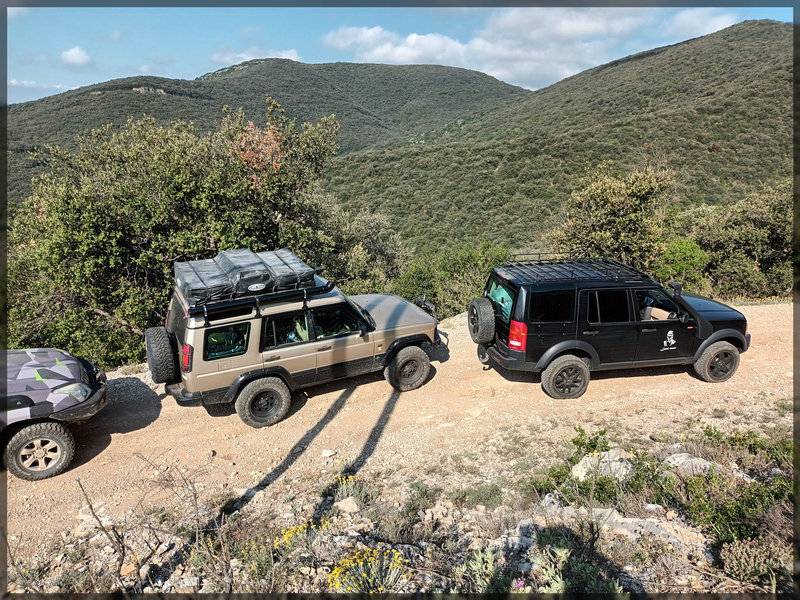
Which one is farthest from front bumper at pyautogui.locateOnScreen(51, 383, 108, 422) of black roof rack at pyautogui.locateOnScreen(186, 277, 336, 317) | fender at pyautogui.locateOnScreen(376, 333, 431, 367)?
fender at pyautogui.locateOnScreen(376, 333, 431, 367)

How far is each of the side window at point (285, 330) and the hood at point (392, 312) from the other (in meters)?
1.24

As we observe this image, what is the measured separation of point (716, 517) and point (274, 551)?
3918 mm

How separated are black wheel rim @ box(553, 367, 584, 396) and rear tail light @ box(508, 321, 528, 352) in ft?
2.69

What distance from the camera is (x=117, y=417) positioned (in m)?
7.02

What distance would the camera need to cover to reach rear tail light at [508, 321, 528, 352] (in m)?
6.85

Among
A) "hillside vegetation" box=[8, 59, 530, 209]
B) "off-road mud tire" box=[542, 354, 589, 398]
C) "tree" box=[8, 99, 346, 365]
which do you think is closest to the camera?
"off-road mud tire" box=[542, 354, 589, 398]

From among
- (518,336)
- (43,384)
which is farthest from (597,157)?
(43,384)

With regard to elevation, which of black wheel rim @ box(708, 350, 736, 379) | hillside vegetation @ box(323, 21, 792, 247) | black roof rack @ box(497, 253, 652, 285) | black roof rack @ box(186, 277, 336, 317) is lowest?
black wheel rim @ box(708, 350, 736, 379)

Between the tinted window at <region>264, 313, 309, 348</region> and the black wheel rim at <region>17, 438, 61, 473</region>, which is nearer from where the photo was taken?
the black wheel rim at <region>17, 438, 61, 473</region>

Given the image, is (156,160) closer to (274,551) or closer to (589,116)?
(274,551)

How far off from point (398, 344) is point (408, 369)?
0.51m

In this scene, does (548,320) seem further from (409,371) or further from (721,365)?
(721,365)

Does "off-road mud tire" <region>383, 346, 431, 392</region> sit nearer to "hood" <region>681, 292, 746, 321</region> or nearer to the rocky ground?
the rocky ground

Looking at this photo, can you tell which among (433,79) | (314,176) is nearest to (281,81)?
(433,79)
